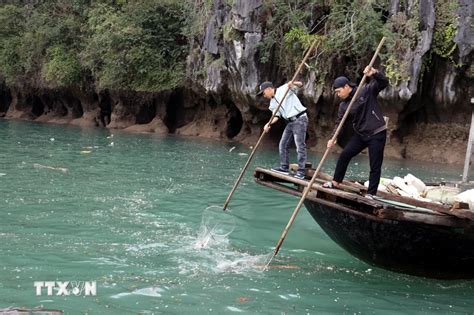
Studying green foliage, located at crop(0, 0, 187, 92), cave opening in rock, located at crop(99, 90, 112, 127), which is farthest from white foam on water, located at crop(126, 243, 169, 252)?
cave opening in rock, located at crop(99, 90, 112, 127)

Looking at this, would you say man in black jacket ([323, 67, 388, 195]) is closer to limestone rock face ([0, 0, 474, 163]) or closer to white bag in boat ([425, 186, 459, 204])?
white bag in boat ([425, 186, 459, 204])

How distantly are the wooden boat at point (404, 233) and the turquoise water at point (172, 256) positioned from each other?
18 cm

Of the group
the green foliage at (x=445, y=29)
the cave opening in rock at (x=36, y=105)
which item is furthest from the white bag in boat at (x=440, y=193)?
the cave opening in rock at (x=36, y=105)

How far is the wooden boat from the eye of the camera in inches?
222

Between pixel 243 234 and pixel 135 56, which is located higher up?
pixel 135 56

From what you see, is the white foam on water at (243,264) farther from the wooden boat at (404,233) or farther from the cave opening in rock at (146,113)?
the cave opening in rock at (146,113)

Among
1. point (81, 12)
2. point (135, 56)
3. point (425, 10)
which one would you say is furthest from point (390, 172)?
point (81, 12)

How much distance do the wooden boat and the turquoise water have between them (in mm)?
178

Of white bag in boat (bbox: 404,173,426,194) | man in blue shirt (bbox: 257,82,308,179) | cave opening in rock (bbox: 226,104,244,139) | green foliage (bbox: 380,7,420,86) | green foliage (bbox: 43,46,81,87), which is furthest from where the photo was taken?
green foliage (bbox: 43,46,81,87)

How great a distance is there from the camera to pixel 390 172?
634 inches

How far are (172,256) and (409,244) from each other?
2628 mm

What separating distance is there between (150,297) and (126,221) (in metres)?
3.23

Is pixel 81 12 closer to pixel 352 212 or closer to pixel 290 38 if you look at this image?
pixel 290 38

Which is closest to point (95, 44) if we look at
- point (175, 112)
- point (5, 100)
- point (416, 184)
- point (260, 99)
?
point (175, 112)
